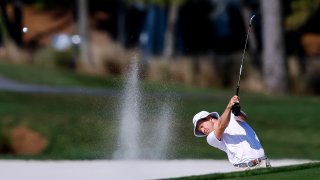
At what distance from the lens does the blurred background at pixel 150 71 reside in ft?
65.4

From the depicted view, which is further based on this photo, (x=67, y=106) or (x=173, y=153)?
(x=67, y=106)

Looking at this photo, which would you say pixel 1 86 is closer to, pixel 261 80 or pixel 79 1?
pixel 261 80

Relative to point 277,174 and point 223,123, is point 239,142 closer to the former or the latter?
point 223,123

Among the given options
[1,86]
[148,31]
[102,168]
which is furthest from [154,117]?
[148,31]

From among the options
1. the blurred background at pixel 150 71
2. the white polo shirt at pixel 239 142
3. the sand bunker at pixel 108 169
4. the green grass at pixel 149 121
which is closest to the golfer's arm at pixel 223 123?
the white polo shirt at pixel 239 142

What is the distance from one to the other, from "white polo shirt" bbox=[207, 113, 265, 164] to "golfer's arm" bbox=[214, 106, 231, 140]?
11 centimetres

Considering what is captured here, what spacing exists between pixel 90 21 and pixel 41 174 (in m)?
36.4

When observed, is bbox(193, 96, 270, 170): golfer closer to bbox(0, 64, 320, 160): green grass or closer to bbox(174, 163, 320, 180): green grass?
bbox(174, 163, 320, 180): green grass

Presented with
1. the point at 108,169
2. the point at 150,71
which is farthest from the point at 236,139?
the point at 150,71

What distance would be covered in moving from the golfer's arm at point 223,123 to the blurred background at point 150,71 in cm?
485

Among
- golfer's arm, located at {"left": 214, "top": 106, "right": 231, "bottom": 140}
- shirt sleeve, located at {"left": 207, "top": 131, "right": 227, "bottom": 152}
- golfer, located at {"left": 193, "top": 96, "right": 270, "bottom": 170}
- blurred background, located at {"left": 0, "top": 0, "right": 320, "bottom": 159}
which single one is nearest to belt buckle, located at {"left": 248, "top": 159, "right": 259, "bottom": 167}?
golfer, located at {"left": 193, "top": 96, "right": 270, "bottom": 170}

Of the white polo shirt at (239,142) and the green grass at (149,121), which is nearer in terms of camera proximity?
the white polo shirt at (239,142)

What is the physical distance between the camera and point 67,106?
2397 cm

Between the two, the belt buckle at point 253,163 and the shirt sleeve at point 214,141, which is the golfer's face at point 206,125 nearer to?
the shirt sleeve at point 214,141
